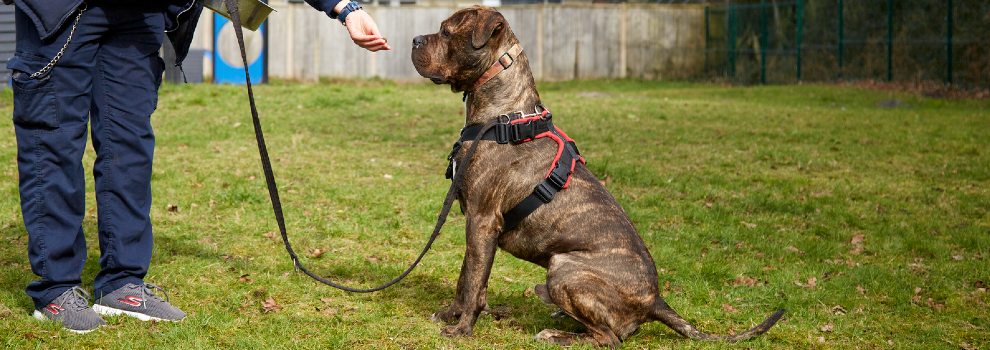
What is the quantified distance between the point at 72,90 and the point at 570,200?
2.16 m

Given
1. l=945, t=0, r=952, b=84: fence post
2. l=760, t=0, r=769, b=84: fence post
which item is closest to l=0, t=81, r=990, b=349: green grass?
l=945, t=0, r=952, b=84: fence post

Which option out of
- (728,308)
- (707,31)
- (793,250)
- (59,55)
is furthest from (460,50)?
(707,31)

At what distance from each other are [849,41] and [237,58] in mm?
12440

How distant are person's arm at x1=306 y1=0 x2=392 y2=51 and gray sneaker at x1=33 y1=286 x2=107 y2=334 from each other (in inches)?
65.7

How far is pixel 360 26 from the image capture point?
4555 mm

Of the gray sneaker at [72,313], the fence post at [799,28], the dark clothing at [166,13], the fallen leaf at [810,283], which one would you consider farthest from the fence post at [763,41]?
the gray sneaker at [72,313]

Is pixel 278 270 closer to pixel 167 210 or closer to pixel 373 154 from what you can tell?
pixel 167 210

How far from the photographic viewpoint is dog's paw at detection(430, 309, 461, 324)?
4.83 m

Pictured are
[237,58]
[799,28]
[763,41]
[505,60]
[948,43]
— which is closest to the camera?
[505,60]

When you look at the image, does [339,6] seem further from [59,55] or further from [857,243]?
[857,243]

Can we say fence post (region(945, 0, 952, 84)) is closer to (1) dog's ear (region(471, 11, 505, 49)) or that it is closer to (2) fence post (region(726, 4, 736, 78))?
(2) fence post (region(726, 4, 736, 78))

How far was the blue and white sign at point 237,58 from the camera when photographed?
20.2 m

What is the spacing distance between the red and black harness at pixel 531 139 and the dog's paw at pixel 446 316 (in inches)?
21.2

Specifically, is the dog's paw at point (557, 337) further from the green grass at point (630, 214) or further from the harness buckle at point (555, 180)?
the harness buckle at point (555, 180)
